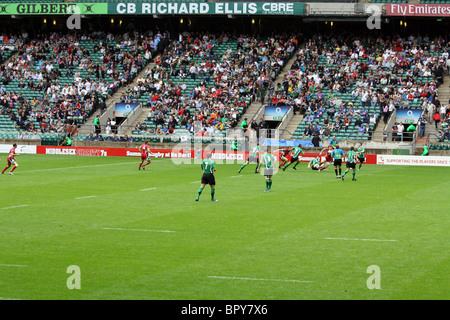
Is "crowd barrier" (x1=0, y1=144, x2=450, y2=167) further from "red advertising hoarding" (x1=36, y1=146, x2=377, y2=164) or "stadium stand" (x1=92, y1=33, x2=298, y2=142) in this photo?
"stadium stand" (x1=92, y1=33, x2=298, y2=142)

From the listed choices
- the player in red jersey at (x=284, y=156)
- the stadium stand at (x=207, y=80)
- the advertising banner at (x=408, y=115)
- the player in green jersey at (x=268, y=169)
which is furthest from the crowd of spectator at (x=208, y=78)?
the player in green jersey at (x=268, y=169)

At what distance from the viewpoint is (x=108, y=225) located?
851 inches

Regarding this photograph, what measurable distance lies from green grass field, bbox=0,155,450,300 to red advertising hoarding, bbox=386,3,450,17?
1094 inches

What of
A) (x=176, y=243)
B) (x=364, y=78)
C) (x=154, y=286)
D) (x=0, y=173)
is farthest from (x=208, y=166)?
(x=364, y=78)

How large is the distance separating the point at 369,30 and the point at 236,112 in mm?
15440

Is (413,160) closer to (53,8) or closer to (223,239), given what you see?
(223,239)

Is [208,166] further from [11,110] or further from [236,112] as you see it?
[11,110]

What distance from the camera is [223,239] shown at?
19328mm

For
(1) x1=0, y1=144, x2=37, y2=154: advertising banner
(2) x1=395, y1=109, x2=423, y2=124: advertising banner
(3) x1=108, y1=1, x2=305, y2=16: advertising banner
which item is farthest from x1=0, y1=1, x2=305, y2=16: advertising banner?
(1) x1=0, y1=144, x2=37, y2=154: advertising banner

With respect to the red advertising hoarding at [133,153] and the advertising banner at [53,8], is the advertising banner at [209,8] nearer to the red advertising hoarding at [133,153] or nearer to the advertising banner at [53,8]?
the advertising banner at [53,8]

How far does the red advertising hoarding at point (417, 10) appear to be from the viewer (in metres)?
59.4

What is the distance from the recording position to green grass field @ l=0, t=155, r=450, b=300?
45.5ft

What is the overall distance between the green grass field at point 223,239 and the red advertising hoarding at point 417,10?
27.8 metres

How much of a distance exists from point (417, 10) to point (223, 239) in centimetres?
4610
